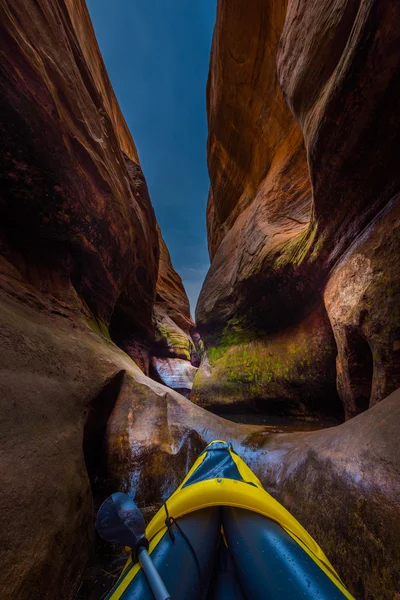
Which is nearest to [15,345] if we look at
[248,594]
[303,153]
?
[248,594]

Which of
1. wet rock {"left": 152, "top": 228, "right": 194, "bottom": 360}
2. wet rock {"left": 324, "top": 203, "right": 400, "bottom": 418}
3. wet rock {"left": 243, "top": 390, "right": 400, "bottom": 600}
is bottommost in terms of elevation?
wet rock {"left": 243, "top": 390, "right": 400, "bottom": 600}

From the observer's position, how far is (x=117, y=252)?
642 cm

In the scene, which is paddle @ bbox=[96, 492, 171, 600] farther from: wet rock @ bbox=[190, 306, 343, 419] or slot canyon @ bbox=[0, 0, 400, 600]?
wet rock @ bbox=[190, 306, 343, 419]

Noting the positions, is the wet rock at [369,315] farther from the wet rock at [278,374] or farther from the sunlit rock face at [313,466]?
the wet rock at [278,374]

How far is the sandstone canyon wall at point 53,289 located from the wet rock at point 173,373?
8.06 m

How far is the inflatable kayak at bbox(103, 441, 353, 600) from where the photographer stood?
111 centimetres

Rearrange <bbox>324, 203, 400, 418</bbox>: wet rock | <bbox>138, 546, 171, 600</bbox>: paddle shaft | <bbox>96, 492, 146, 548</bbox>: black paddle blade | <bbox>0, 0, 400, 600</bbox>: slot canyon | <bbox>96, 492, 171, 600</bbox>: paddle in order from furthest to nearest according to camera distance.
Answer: <bbox>324, 203, 400, 418</bbox>: wet rock
<bbox>0, 0, 400, 600</bbox>: slot canyon
<bbox>96, 492, 146, 548</bbox>: black paddle blade
<bbox>96, 492, 171, 600</bbox>: paddle
<bbox>138, 546, 171, 600</bbox>: paddle shaft

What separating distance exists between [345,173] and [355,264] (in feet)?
4.98

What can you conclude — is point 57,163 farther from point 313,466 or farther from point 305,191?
point 305,191

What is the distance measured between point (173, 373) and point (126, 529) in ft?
43.7

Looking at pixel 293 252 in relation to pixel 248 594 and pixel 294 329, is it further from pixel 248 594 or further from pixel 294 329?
pixel 248 594

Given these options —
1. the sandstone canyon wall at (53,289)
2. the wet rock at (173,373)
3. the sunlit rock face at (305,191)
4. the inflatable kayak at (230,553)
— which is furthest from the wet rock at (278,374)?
the wet rock at (173,373)

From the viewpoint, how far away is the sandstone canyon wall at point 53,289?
1.50 metres

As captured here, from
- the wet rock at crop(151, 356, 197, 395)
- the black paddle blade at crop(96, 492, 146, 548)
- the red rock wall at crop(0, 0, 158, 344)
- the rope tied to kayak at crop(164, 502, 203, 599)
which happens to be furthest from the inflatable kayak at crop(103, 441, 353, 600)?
the wet rock at crop(151, 356, 197, 395)
